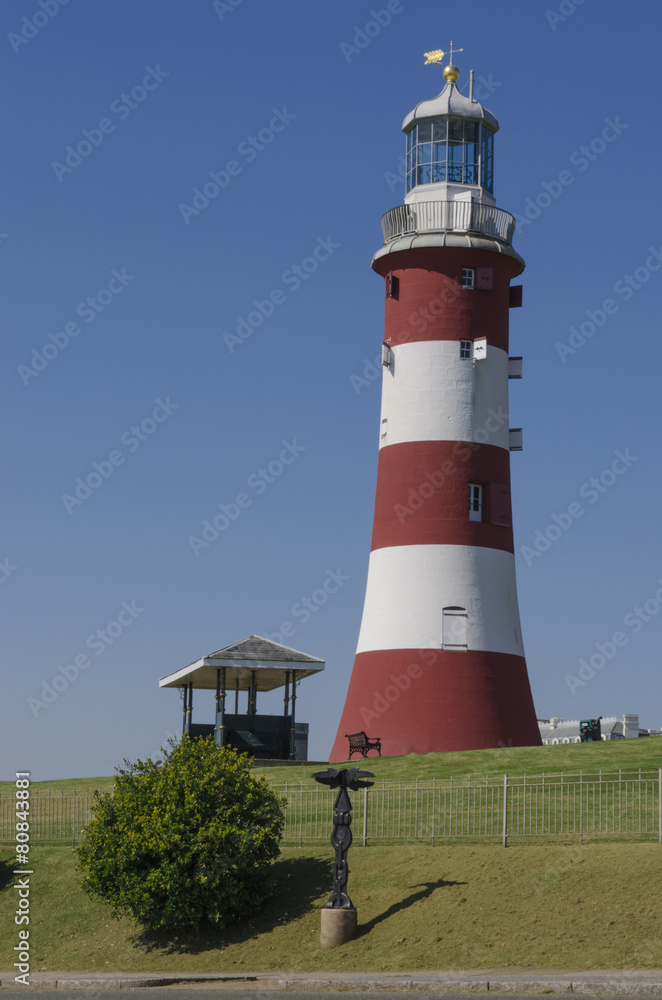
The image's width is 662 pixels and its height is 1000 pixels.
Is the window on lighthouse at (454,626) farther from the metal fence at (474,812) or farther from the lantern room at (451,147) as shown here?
the lantern room at (451,147)

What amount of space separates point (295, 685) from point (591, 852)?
611 inches

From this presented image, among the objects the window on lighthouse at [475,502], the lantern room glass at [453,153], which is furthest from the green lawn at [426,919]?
the lantern room glass at [453,153]

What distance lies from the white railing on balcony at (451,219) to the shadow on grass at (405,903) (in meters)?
21.2

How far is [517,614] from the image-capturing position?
35250 millimetres

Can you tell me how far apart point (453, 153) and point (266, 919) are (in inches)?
968

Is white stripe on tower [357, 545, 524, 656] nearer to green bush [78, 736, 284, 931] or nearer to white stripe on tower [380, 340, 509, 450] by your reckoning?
white stripe on tower [380, 340, 509, 450]

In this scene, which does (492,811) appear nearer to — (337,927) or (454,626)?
(337,927)

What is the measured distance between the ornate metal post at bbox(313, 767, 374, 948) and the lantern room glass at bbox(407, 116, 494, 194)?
72.2 ft

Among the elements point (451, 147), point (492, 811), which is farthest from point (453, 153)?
point (492, 811)

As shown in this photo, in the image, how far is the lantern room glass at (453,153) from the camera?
37.2 m

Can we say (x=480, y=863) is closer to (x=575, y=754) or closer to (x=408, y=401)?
(x=575, y=754)

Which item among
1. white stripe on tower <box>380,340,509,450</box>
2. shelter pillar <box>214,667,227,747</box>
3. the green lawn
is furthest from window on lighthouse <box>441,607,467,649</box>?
the green lawn

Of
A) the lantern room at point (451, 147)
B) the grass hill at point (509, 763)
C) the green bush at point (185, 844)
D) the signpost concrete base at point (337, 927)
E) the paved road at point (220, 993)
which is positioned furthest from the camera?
the lantern room at point (451, 147)


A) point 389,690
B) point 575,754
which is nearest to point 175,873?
point 575,754
